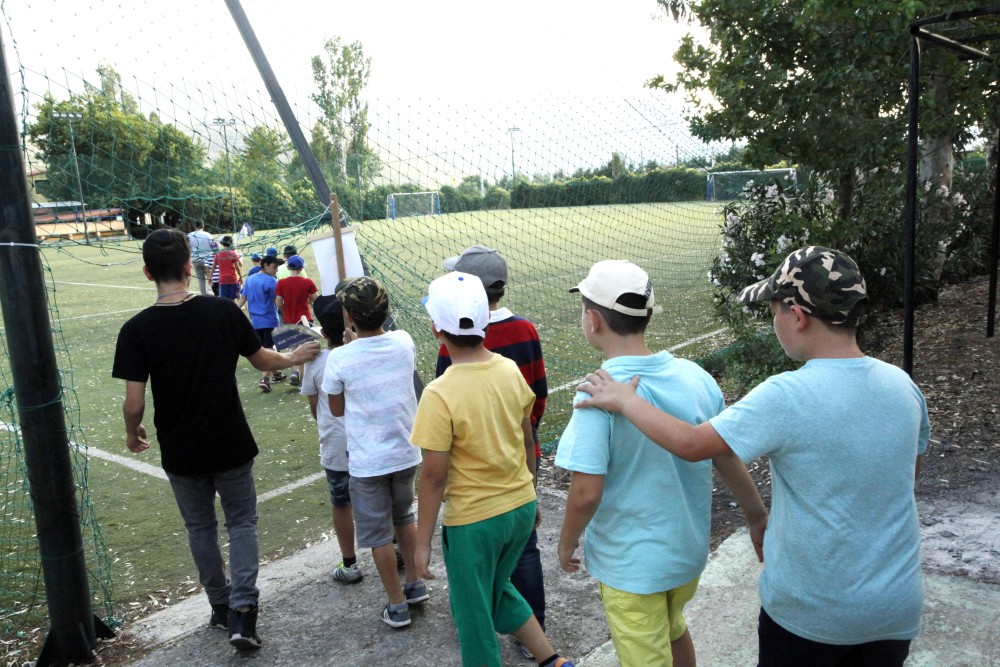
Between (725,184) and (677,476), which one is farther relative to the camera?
(725,184)

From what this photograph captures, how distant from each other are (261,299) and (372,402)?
6214mm

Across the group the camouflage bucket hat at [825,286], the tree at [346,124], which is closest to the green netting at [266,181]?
the tree at [346,124]

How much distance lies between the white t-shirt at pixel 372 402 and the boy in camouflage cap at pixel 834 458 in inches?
67.8

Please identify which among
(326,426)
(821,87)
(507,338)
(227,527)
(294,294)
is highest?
(821,87)

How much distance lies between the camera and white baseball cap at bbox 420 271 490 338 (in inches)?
108

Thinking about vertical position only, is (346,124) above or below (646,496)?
above

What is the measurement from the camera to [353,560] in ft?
13.6

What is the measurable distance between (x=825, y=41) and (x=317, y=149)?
159 inches

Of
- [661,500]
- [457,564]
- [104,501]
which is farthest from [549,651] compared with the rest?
[104,501]

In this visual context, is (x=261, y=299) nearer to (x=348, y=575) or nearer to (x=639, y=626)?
(x=348, y=575)

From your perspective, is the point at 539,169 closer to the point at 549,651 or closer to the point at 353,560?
the point at 353,560

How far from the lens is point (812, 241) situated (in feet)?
21.2

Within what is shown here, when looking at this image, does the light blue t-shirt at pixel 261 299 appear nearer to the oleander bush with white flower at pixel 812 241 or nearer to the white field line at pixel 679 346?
the white field line at pixel 679 346

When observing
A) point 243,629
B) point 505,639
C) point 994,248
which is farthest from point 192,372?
point 994,248
